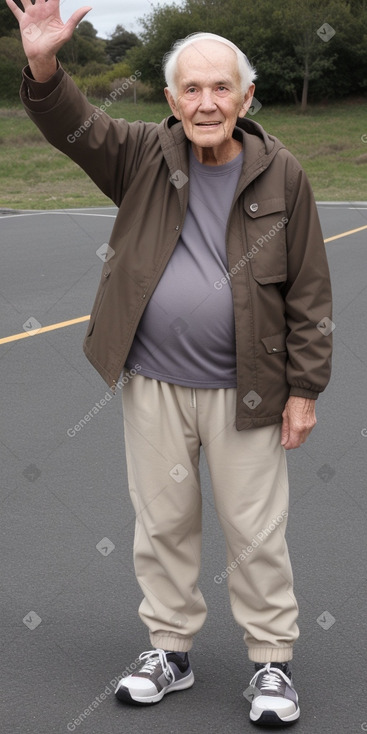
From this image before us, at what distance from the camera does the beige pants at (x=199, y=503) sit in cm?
331

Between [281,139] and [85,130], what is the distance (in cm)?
4127

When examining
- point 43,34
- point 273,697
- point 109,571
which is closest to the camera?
point 43,34

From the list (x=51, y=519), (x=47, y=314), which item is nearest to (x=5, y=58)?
(x=47, y=314)

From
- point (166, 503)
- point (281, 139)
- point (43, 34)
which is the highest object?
point (43, 34)

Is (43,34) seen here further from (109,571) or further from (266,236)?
(109,571)

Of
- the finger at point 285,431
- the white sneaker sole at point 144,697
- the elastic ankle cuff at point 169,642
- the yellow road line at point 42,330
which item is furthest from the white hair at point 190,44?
the yellow road line at point 42,330

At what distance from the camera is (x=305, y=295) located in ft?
10.6

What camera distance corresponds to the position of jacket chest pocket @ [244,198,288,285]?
3152 millimetres

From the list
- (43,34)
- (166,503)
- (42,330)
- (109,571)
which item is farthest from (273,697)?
(42,330)

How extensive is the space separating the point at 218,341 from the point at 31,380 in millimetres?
4410

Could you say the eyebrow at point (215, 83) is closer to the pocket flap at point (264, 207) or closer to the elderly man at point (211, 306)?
the elderly man at point (211, 306)

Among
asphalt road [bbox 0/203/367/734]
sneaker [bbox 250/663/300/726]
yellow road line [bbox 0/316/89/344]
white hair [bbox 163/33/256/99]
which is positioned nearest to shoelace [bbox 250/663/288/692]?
sneaker [bbox 250/663/300/726]

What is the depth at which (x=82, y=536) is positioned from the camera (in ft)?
15.8

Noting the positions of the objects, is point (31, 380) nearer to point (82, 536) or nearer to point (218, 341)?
point (82, 536)
